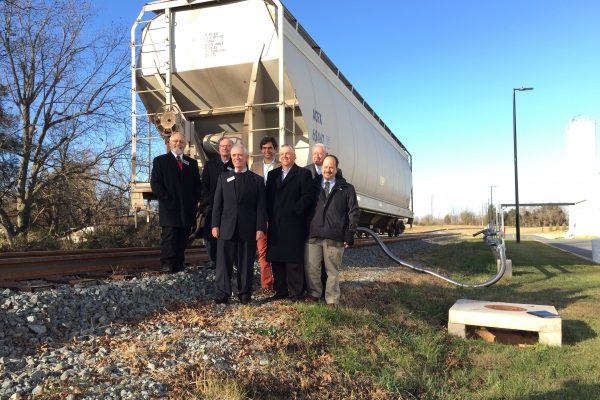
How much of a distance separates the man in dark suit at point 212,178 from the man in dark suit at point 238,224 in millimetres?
719

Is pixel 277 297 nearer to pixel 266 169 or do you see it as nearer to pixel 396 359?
pixel 266 169

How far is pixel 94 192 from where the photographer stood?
17.6m

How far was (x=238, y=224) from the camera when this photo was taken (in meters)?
5.27

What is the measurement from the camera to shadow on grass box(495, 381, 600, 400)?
12.4ft

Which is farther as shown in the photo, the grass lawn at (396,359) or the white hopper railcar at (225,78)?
the white hopper railcar at (225,78)

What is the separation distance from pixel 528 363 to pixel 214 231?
3.63 m

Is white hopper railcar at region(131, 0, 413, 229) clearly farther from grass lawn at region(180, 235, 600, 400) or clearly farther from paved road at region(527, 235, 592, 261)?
paved road at region(527, 235, 592, 261)

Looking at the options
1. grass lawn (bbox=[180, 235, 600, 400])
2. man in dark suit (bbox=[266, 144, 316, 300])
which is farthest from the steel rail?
grass lawn (bbox=[180, 235, 600, 400])

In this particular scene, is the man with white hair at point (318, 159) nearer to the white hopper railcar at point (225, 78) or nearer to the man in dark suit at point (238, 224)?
the man in dark suit at point (238, 224)

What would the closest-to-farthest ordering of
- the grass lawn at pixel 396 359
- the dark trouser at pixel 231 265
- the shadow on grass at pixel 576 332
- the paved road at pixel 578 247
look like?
1. the grass lawn at pixel 396 359
2. the dark trouser at pixel 231 265
3. the shadow on grass at pixel 576 332
4. the paved road at pixel 578 247

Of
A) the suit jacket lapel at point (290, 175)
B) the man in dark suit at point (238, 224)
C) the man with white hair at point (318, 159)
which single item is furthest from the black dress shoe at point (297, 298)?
the man with white hair at point (318, 159)

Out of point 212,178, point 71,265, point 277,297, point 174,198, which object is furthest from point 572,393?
point 71,265

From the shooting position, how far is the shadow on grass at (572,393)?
3.78 metres

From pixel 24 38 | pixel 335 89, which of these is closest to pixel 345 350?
pixel 335 89
